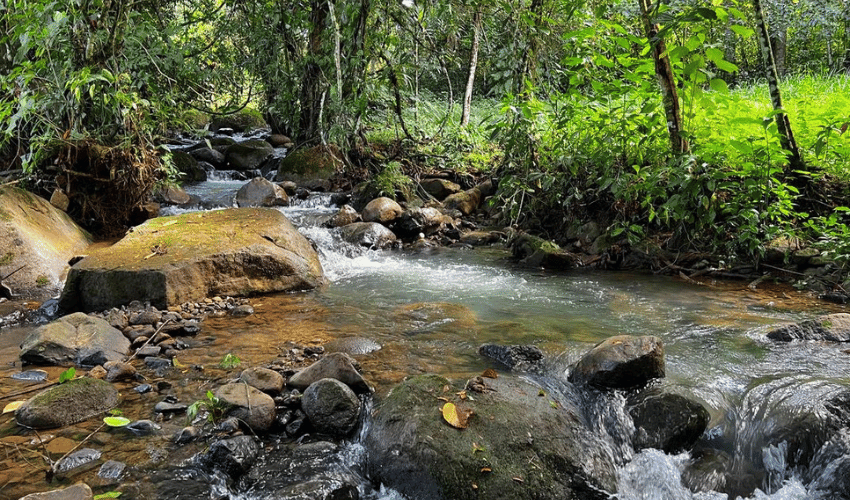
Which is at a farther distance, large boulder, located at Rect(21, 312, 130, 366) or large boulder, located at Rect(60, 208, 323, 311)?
large boulder, located at Rect(60, 208, 323, 311)

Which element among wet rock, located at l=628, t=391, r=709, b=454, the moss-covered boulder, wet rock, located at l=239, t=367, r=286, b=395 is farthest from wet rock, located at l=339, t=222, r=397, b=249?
wet rock, located at l=628, t=391, r=709, b=454

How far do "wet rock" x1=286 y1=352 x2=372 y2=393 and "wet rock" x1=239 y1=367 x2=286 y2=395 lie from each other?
0.11 meters

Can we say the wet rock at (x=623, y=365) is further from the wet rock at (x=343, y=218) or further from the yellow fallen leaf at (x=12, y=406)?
the wet rock at (x=343, y=218)

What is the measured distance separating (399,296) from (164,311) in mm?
2173

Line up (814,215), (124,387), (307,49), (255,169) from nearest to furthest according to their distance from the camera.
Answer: (124,387) → (814,215) → (307,49) → (255,169)

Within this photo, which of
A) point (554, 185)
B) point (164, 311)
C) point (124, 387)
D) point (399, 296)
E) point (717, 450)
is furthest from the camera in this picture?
point (554, 185)

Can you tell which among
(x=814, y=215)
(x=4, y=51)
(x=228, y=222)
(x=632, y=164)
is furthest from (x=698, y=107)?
(x=4, y=51)

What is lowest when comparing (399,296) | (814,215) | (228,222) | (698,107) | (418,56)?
(399,296)

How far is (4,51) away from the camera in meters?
6.70

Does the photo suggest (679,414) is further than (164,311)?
No

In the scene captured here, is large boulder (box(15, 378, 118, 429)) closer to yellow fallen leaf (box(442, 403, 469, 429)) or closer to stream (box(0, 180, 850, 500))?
stream (box(0, 180, 850, 500))

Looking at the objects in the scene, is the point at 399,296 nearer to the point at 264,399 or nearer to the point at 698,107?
the point at 264,399

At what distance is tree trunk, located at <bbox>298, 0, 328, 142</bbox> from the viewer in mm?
8750

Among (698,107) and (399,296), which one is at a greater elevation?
(698,107)
